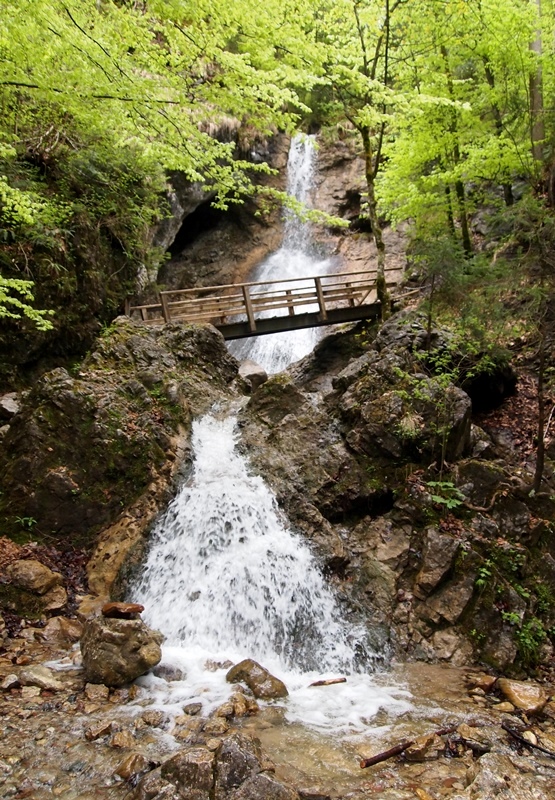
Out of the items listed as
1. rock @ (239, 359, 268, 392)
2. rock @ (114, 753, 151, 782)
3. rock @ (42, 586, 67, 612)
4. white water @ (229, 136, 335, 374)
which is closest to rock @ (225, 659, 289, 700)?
rock @ (114, 753, 151, 782)

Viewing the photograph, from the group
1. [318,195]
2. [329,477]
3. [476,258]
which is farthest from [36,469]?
[318,195]

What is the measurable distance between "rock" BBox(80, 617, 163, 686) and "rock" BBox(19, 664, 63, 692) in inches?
10.9

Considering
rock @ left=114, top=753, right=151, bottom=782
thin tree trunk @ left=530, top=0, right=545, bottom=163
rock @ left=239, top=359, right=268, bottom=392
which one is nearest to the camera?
rock @ left=114, top=753, right=151, bottom=782

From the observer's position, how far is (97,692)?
4043mm

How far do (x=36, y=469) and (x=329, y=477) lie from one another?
4522 millimetres

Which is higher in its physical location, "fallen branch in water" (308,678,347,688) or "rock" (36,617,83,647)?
"rock" (36,617,83,647)

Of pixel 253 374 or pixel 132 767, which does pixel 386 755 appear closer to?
pixel 132 767

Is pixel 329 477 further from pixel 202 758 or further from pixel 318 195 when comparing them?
pixel 318 195

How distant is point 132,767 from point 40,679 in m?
1.53

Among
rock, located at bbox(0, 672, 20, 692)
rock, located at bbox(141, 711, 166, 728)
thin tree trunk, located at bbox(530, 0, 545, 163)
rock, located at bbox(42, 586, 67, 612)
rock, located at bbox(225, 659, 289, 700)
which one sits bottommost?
rock, located at bbox(225, 659, 289, 700)

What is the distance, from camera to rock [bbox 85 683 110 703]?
3.96 m

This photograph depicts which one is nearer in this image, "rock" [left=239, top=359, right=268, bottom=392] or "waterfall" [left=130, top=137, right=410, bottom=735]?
"waterfall" [left=130, top=137, right=410, bottom=735]

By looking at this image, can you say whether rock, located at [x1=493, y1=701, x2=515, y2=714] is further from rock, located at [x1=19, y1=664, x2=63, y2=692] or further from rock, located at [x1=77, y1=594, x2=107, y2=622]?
rock, located at [x1=77, y1=594, x2=107, y2=622]

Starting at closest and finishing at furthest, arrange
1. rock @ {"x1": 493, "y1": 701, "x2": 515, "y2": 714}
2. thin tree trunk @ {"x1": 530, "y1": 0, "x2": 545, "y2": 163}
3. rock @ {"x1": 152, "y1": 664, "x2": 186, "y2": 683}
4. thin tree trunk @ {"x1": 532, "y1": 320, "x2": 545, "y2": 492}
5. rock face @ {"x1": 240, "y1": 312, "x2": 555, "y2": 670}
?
rock @ {"x1": 493, "y1": 701, "x2": 515, "y2": 714}, rock @ {"x1": 152, "y1": 664, "x2": 186, "y2": 683}, rock face @ {"x1": 240, "y1": 312, "x2": 555, "y2": 670}, thin tree trunk @ {"x1": 532, "y1": 320, "x2": 545, "y2": 492}, thin tree trunk @ {"x1": 530, "y1": 0, "x2": 545, "y2": 163}
